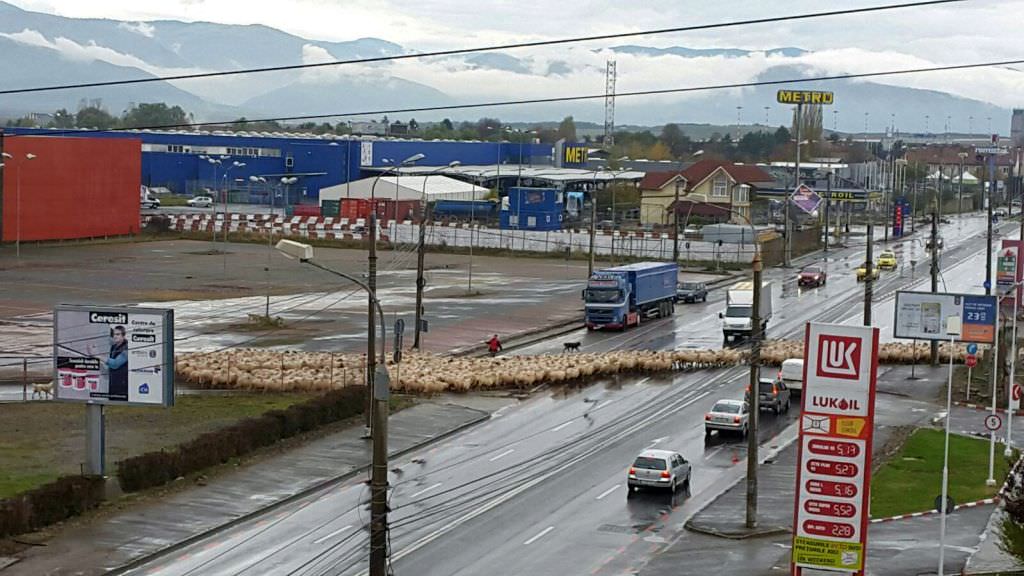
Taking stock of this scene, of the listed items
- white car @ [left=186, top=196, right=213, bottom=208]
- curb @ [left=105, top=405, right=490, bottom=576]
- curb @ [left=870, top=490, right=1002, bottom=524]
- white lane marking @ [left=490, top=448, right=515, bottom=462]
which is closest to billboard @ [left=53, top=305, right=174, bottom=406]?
curb @ [left=105, top=405, right=490, bottom=576]

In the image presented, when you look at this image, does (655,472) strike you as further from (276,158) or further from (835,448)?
(276,158)

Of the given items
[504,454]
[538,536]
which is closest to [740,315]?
[504,454]

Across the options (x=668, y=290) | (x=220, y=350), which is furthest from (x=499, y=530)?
(x=668, y=290)

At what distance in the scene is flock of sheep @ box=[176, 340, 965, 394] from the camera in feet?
168

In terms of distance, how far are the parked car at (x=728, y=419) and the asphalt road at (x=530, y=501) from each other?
1.35ft

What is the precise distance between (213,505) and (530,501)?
7828mm

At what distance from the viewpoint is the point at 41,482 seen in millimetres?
35156

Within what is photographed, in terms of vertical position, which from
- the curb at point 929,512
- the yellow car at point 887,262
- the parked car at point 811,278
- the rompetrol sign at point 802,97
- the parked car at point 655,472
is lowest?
the curb at point 929,512

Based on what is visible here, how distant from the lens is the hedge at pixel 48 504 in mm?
30438

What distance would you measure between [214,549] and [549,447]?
14026 millimetres

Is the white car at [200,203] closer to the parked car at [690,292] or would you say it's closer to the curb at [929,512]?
the parked car at [690,292]

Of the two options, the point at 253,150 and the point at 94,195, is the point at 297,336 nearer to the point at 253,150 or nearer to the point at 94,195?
the point at 94,195

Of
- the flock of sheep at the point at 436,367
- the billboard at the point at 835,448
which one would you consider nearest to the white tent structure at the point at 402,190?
the flock of sheep at the point at 436,367

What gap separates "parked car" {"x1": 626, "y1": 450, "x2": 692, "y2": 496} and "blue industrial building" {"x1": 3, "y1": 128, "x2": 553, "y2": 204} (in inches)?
4453
